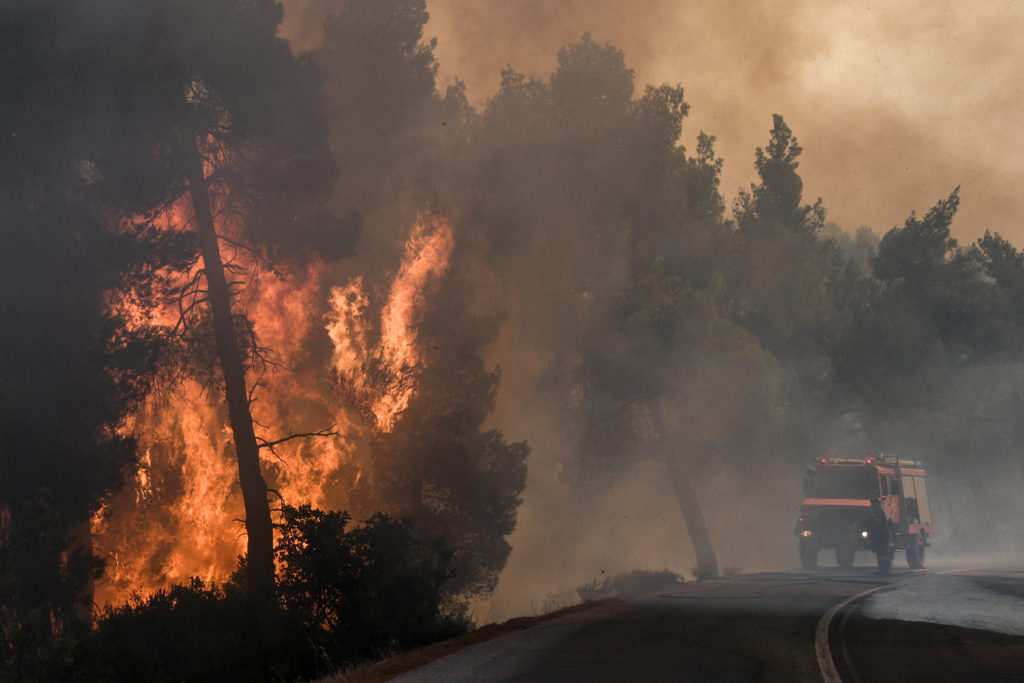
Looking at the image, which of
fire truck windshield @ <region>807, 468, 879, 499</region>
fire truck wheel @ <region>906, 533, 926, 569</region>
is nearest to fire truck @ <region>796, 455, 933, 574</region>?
fire truck windshield @ <region>807, 468, 879, 499</region>

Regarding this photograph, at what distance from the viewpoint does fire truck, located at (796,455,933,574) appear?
26188 mm

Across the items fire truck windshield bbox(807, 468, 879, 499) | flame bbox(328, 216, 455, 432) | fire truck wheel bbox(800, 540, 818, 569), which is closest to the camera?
fire truck windshield bbox(807, 468, 879, 499)

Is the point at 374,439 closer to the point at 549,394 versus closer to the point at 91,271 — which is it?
the point at 549,394

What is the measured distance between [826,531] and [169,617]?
19046 mm

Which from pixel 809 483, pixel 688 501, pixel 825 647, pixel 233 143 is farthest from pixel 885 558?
pixel 233 143

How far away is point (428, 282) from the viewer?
29203 millimetres

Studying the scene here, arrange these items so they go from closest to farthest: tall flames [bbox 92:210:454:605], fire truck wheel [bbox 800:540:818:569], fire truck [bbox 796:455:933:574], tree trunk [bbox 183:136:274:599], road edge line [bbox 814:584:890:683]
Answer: road edge line [bbox 814:584:890:683] < tree trunk [bbox 183:136:274:599] < tall flames [bbox 92:210:454:605] < fire truck [bbox 796:455:933:574] < fire truck wheel [bbox 800:540:818:569]

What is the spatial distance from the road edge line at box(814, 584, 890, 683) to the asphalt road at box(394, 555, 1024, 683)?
0.01m

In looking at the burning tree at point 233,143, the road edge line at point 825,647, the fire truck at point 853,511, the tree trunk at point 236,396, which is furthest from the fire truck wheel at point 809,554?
the tree trunk at point 236,396

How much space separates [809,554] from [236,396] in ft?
57.2

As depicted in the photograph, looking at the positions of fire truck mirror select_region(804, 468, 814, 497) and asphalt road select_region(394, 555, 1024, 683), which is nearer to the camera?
asphalt road select_region(394, 555, 1024, 683)

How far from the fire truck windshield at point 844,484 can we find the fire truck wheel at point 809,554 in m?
1.42

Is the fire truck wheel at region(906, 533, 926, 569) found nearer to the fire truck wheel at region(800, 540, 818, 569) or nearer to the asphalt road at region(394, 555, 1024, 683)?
the fire truck wheel at region(800, 540, 818, 569)

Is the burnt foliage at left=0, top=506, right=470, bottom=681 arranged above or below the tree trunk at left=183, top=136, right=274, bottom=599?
below
